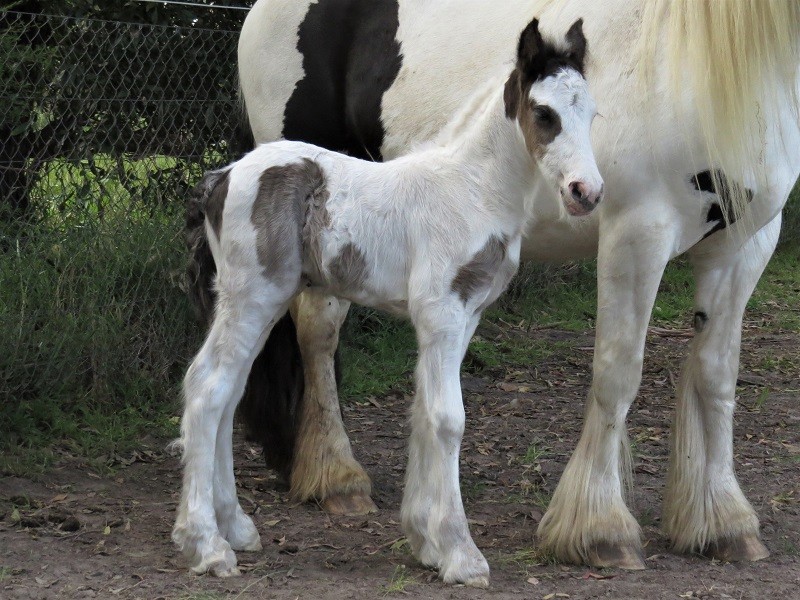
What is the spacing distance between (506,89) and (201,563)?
5.80 ft

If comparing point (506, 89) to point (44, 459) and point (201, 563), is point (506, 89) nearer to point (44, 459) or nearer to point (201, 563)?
point (201, 563)

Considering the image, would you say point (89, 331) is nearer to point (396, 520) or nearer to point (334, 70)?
point (334, 70)

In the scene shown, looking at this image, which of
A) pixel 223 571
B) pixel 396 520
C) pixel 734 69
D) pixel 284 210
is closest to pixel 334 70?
pixel 284 210

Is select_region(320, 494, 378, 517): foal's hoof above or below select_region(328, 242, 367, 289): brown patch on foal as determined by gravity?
below

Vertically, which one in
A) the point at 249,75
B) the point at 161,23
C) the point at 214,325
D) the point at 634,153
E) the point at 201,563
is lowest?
the point at 201,563

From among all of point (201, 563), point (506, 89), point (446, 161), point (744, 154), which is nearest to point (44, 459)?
point (201, 563)

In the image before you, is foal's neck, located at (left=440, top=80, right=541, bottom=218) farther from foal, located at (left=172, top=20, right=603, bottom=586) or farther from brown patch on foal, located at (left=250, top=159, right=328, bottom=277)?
brown patch on foal, located at (left=250, top=159, right=328, bottom=277)

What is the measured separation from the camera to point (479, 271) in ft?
11.1

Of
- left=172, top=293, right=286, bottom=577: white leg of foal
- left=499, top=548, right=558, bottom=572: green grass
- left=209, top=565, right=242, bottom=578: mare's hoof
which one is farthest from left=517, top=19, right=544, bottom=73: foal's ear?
left=209, top=565, right=242, bottom=578: mare's hoof

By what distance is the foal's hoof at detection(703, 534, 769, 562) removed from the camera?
12.8 ft

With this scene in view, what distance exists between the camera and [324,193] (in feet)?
11.4

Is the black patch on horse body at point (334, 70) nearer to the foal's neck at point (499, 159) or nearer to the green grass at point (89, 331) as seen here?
the green grass at point (89, 331)

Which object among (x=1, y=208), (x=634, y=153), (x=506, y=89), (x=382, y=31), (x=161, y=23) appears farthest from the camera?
(x=161, y=23)

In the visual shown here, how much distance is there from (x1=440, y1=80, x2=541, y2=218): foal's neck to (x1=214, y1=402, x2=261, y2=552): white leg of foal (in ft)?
3.60
